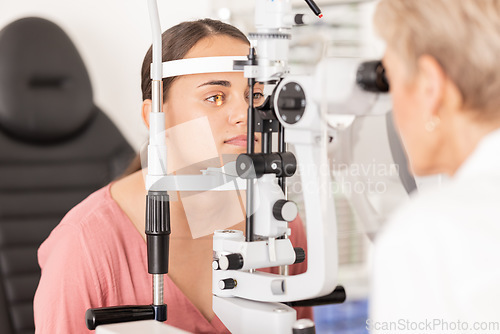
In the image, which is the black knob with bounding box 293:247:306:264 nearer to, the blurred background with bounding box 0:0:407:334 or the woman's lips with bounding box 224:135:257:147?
the blurred background with bounding box 0:0:407:334

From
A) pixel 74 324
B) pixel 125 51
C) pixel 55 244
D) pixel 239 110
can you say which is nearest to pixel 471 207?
pixel 239 110

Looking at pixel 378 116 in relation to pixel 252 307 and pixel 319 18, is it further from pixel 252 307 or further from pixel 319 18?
pixel 252 307

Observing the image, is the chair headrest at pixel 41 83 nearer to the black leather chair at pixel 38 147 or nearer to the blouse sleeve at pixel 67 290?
the black leather chair at pixel 38 147

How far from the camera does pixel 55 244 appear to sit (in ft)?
4.33

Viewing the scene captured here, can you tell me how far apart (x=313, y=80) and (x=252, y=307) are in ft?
1.13

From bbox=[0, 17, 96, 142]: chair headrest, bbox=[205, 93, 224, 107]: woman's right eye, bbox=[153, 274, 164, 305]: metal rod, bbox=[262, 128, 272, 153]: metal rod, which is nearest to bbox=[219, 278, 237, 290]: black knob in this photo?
bbox=[153, 274, 164, 305]: metal rod

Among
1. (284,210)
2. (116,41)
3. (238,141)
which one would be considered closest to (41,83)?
(116,41)

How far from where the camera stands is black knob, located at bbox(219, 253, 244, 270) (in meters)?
0.93

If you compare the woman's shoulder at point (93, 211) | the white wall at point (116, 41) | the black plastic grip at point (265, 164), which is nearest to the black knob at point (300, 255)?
the black plastic grip at point (265, 164)

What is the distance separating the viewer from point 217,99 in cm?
118

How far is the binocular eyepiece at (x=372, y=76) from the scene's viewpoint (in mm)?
788

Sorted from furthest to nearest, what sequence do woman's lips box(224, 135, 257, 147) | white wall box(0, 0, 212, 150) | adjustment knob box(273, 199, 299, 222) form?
1. white wall box(0, 0, 212, 150)
2. woman's lips box(224, 135, 257, 147)
3. adjustment knob box(273, 199, 299, 222)

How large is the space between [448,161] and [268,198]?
0.31 m

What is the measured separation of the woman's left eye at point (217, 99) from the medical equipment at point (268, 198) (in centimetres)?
16
